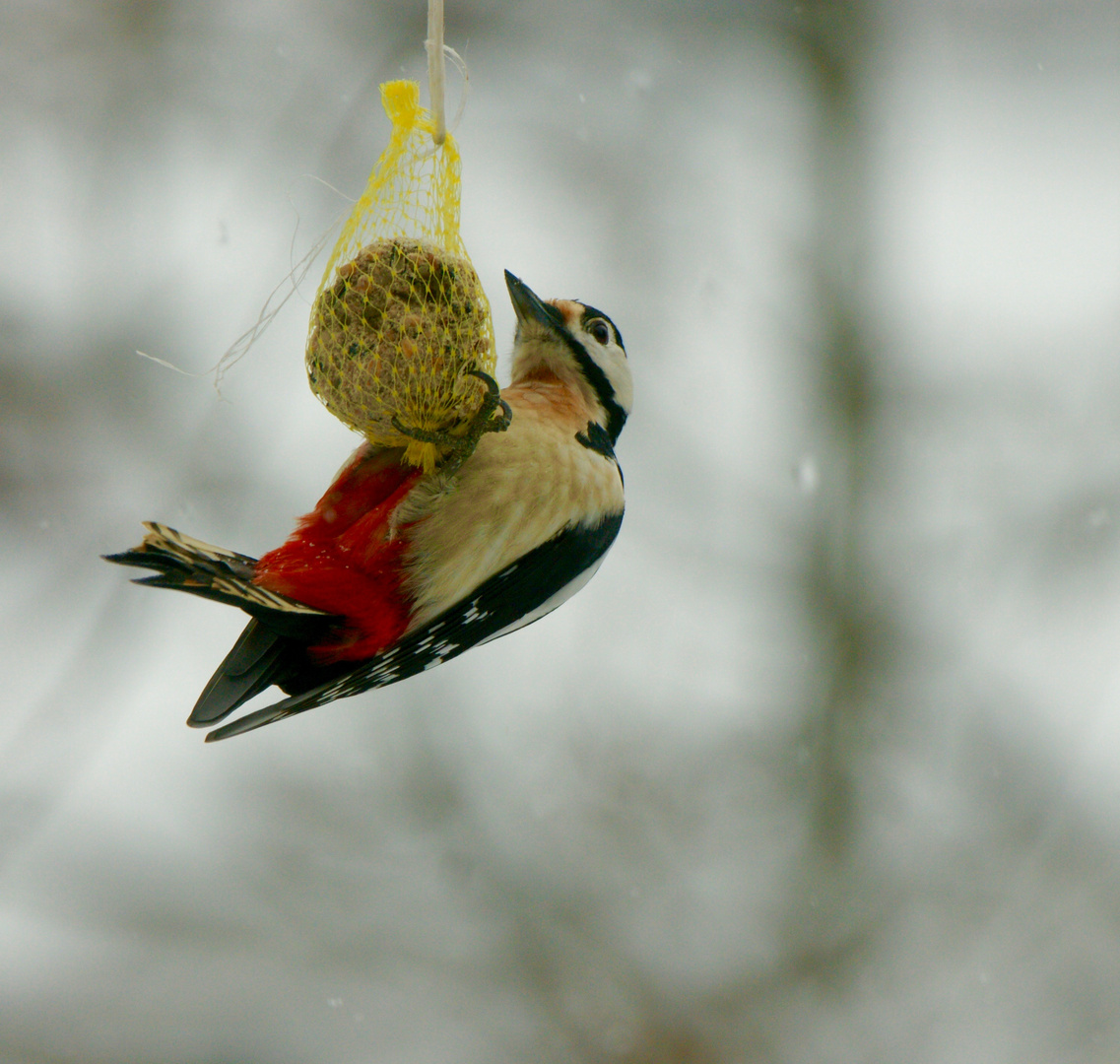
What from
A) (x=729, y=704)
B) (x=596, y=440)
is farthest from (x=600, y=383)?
(x=729, y=704)

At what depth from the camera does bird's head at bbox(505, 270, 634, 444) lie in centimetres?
218

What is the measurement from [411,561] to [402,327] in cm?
41

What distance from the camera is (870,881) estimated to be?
5.17 m

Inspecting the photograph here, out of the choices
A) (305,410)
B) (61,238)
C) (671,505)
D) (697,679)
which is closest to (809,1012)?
(697,679)

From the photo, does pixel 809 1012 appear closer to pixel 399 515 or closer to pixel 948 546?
pixel 948 546

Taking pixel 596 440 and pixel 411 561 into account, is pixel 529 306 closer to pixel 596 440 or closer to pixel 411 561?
pixel 596 440

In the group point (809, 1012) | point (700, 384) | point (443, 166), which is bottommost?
point (809, 1012)

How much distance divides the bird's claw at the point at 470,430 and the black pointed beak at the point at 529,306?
0.36 meters

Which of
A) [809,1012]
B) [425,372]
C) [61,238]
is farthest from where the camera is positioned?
[809,1012]

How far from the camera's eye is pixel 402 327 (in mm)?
1562

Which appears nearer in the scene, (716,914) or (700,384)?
(700,384)

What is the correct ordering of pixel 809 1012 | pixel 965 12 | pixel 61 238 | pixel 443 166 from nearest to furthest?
pixel 443 166, pixel 61 238, pixel 965 12, pixel 809 1012

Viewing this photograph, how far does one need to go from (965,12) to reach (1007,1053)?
5250mm

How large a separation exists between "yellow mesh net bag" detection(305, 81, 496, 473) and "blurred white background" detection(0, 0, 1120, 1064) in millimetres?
2479
